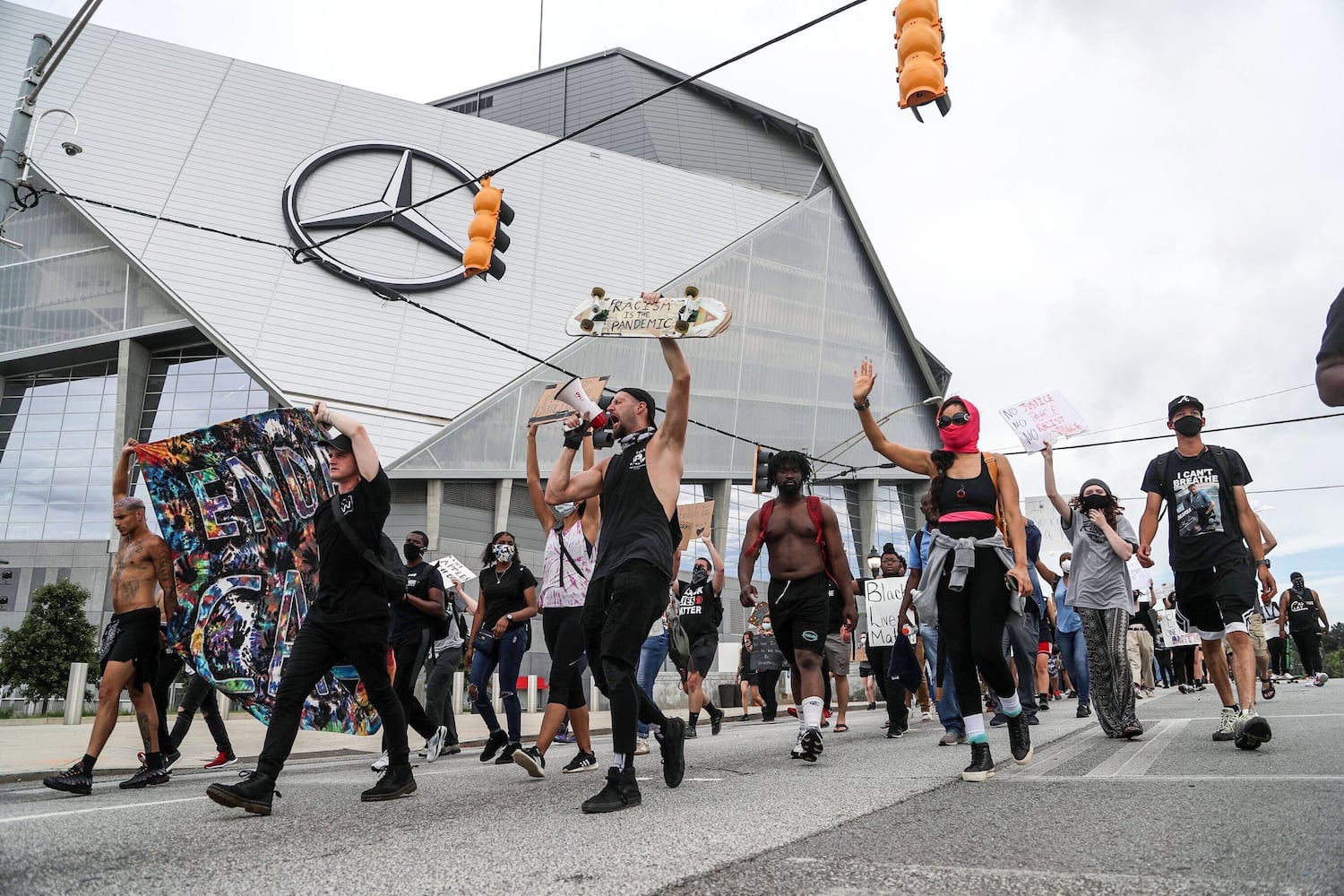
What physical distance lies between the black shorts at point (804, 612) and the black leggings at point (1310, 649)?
39.4ft

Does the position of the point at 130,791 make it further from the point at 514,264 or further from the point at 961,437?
the point at 514,264

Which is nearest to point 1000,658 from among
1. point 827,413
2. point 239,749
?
point 239,749

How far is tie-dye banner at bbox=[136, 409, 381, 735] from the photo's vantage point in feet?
17.8

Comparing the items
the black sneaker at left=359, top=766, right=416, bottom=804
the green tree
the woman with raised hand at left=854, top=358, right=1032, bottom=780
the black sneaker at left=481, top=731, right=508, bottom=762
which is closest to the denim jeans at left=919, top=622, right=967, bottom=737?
the woman with raised hand at left=854, top=358, right=1032, bottom=780

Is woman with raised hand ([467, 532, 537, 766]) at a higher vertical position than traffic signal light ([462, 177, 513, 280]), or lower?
lower

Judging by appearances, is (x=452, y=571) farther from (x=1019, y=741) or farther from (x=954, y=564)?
(x=1019, y=741)

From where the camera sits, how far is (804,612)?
596 centimetres

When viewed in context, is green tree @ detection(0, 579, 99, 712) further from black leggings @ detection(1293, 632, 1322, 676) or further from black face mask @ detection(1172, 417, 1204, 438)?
black leggings @ detection(1293, 632, 1322, 676)

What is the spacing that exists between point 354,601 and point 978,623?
3.11 meters

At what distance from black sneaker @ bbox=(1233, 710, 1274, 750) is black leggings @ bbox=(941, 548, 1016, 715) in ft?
4.12

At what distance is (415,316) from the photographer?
31.1 m

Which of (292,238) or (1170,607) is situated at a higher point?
(292,238)

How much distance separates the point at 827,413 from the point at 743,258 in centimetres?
697

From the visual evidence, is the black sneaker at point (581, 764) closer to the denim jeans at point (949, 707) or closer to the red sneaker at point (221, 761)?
the denim jeans at point (949, 707)
